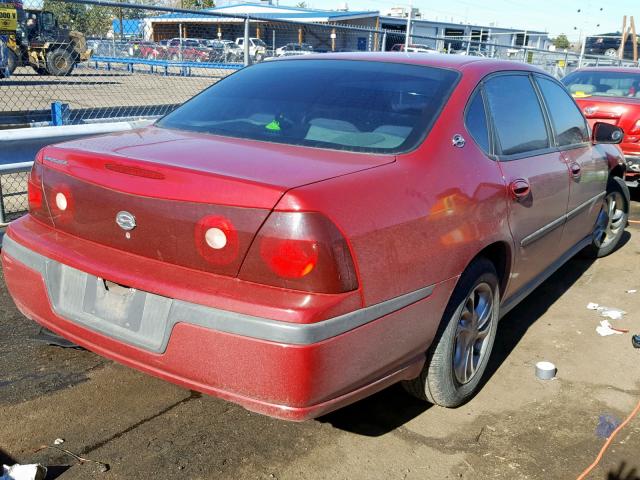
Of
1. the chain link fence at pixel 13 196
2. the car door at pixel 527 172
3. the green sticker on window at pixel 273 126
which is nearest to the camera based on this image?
the green sticker on window at pixel 273 126

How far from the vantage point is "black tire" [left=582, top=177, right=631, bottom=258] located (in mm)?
5320

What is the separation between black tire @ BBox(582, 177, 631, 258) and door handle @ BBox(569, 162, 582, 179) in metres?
1.25

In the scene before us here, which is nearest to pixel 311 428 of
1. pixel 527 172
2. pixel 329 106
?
pixel 329 106

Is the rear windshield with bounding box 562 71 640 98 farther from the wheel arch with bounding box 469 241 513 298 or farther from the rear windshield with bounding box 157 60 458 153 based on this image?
the rear windshield with bounding box 157 60 458 153

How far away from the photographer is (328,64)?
131 inches

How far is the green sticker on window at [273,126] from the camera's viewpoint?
284cm

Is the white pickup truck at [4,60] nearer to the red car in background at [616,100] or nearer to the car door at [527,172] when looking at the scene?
the red car in background at [616,100]

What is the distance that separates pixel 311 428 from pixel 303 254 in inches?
43.6

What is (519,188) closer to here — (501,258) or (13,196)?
(501,258)

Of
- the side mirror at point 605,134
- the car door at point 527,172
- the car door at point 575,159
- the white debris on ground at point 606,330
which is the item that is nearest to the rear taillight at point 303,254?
the car door at point 527,172

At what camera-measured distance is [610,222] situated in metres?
Result: 5.55

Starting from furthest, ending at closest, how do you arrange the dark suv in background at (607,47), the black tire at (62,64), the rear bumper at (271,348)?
the dark suv in background at (607,47), the black tire at (62,64), the rear bumper at (271,348)

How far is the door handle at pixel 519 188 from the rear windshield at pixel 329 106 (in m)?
0.57

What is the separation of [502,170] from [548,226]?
779 mm
